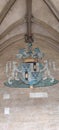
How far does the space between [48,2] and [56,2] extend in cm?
28

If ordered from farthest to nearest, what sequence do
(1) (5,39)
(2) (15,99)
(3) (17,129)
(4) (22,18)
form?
(1) (5,39) < (4) (22,18) < (2) (15,99) < (3) (17,129)

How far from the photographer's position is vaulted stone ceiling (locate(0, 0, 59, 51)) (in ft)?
23.1

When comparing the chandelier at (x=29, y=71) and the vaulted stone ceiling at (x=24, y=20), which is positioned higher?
the vaulted stone ceiling at (x=24, y=20)

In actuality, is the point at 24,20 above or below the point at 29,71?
above

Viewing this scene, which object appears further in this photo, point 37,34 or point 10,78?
point 37,34

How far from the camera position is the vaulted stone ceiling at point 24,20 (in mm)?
7055

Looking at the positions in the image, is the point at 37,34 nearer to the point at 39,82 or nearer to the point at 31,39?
the point at 31,39

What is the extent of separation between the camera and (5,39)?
27.2ft

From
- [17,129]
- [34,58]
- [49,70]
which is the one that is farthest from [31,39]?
[17,129]

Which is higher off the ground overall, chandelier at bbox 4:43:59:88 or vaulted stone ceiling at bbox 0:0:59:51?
vaulted stone ceiling at bbox 0:0:59:51

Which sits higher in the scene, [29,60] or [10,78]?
[29,60]

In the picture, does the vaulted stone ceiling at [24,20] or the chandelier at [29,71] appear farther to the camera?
the chandelier at [29,71]

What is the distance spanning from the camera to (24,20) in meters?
7.85

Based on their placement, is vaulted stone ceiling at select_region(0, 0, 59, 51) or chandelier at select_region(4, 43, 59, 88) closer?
vaulted stone ceiling at select_region(0, 0, 59, 51)
